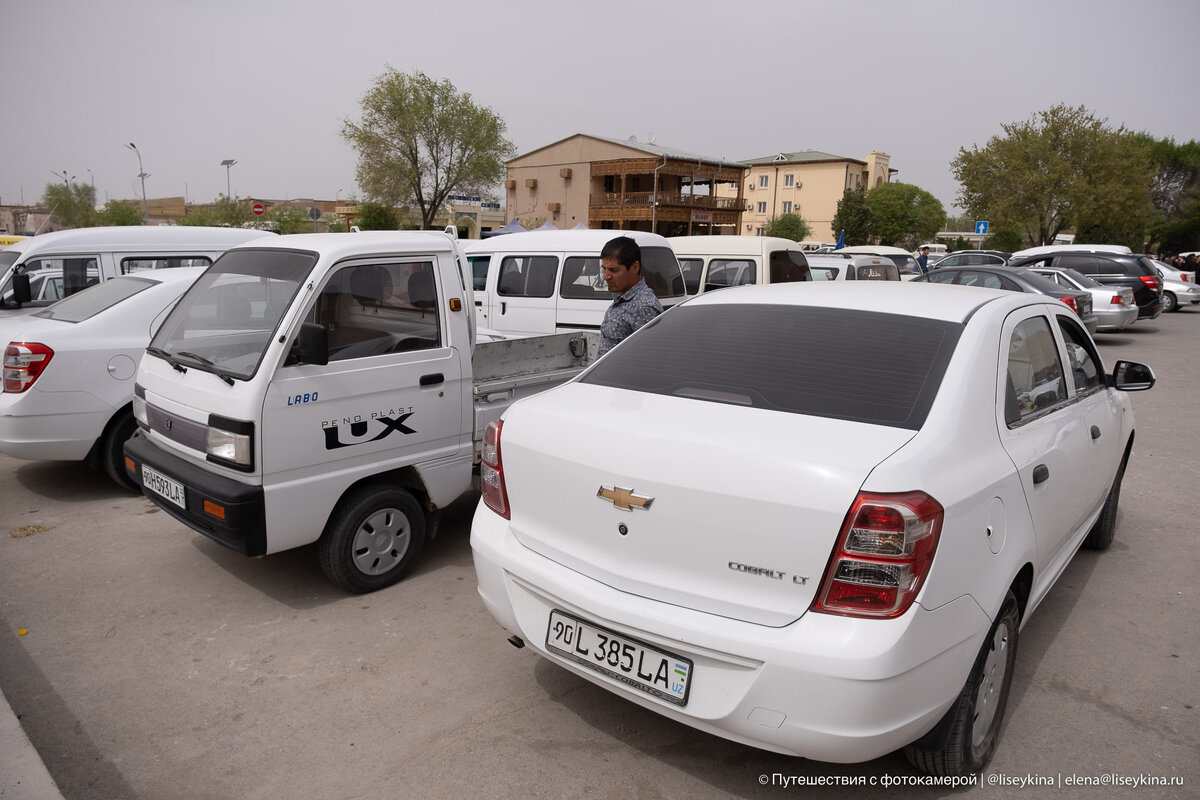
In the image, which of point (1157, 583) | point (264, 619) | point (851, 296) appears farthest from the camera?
point (1157, 583)

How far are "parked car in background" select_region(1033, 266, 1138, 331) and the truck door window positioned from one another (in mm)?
15479

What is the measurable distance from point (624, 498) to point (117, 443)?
5034mm

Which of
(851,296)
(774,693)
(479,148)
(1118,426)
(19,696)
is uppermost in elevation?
(479,148)

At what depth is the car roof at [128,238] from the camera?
7.10 m

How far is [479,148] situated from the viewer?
48.1m

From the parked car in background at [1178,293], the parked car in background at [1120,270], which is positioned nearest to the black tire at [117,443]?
the parked car in background at [1120,270]

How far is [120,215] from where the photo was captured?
84312 millimetres

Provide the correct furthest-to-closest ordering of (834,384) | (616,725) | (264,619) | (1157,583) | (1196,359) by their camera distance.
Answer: (1196,359) → (1157,583) → (264,619) → (616,725) → (834,384)

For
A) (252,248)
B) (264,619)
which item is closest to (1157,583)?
(264,619)

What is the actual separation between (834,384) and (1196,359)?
50.3ft

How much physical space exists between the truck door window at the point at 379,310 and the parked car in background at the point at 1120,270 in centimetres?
1837

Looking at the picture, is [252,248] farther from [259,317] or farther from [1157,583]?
[1157,583]

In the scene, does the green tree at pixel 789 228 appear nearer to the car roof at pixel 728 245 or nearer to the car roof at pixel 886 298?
the car roof at pixel 728 245

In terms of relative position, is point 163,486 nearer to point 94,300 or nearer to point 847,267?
point 94,300
